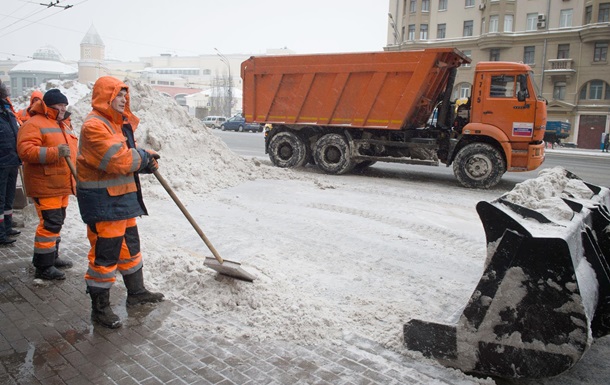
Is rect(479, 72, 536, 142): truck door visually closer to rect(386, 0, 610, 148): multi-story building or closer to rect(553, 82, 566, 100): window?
rect(386, 0, 610, 148): multi-story building

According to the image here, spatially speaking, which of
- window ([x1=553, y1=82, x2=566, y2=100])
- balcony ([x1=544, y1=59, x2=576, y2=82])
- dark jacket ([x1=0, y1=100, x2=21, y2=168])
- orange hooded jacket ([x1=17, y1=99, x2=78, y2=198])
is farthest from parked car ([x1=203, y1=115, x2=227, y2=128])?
orange hooded jacket ([x1=17, y1=99, x2=78, y2=198])

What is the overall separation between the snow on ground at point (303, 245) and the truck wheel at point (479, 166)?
0.29 meters

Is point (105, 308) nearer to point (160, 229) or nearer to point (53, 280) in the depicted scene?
point (53, 280)

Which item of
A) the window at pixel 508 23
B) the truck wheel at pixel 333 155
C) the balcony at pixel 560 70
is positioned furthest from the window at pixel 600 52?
the truck wheel at pixel 333 155

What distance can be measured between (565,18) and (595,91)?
6459mm

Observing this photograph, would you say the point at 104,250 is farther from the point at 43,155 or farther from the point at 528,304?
the point at 528,304

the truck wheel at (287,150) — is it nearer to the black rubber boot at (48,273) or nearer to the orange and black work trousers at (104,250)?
the black rubber boot at (48,273)

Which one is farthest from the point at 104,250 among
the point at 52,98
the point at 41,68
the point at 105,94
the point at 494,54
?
the point at 41,68

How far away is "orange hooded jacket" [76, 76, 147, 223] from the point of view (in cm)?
335

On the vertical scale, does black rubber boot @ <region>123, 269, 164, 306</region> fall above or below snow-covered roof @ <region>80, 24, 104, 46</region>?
below

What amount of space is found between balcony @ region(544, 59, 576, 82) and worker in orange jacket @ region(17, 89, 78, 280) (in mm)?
40339

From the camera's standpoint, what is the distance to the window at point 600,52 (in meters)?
35.8

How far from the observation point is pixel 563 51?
3784cm

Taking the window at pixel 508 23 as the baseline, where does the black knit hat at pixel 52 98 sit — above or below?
below
